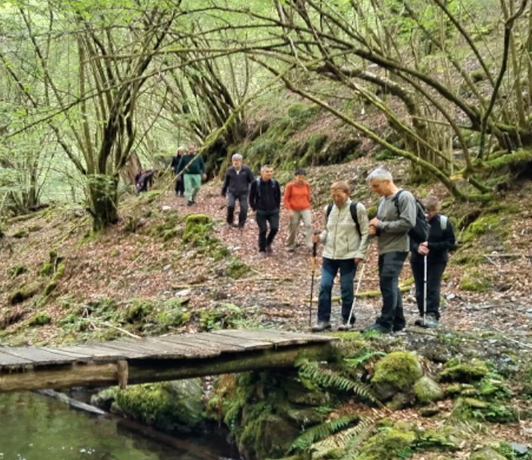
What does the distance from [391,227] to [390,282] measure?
0.68 meters

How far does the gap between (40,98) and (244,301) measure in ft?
34.7

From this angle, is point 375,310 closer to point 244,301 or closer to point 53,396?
point 244,301

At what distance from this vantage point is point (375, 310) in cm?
991

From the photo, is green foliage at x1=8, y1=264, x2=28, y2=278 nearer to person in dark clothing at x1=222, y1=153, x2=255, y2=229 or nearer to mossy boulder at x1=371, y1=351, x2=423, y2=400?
person in dark clothing at x1=222, y1=153, x2=255, y2=229

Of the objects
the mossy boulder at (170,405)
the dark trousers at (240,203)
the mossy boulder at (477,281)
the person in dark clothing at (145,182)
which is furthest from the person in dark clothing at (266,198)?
the person in dark clothing at (145,182)

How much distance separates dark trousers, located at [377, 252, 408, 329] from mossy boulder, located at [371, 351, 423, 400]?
795mm

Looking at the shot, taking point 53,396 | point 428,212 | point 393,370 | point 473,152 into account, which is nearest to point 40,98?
point 53,396

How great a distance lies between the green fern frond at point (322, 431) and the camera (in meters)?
6.53

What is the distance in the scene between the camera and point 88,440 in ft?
29.0

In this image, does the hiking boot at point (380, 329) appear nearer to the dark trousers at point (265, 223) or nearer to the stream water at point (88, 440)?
the stream water at point (88, 440)

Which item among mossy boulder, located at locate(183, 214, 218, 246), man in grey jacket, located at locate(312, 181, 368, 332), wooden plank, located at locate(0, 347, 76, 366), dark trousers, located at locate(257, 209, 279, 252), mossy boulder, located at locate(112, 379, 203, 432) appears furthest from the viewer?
mossy boulder, located at locate(183, 214, 218, 246)

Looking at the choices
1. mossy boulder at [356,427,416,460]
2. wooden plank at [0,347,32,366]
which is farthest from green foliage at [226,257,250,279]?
mossy boulder at [356,427,416,460]

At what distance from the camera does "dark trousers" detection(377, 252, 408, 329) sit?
7219 millimetres

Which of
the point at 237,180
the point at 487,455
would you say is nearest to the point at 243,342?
the point at 487,455
